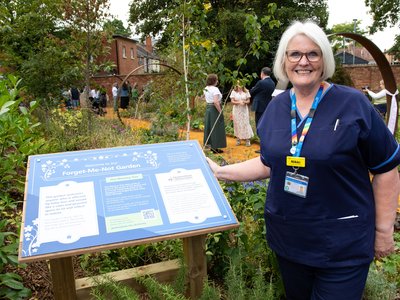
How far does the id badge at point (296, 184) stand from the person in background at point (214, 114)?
19.2 ft

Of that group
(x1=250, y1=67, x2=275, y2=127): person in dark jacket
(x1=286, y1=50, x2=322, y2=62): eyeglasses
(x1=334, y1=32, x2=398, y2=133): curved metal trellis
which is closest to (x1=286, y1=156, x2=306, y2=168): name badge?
(x1=286, y1=50, x2=322, y2=62): eyeglasses

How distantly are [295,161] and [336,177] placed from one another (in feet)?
0.61

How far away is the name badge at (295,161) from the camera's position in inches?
65.7

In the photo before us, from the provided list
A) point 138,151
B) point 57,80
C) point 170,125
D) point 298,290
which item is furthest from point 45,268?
point 57,80

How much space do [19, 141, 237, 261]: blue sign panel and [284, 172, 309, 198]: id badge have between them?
45cm

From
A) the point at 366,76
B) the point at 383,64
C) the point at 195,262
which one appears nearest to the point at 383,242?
the point at 195,262

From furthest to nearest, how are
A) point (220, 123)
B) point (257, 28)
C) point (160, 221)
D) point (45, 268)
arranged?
point (220, 123) → point (257, 28) → point (45, 268) → point (160, 221)

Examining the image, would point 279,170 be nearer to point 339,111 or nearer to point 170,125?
point 339,111

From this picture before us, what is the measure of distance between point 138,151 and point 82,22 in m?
7.12

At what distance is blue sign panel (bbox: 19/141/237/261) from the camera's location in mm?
1840

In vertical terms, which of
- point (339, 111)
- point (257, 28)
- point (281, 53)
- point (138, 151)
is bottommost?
point (138, 151)

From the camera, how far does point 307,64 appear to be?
68.1 inches

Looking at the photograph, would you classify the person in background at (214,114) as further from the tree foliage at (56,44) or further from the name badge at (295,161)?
the name badge at (295,161)

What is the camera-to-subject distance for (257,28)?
4098mm
